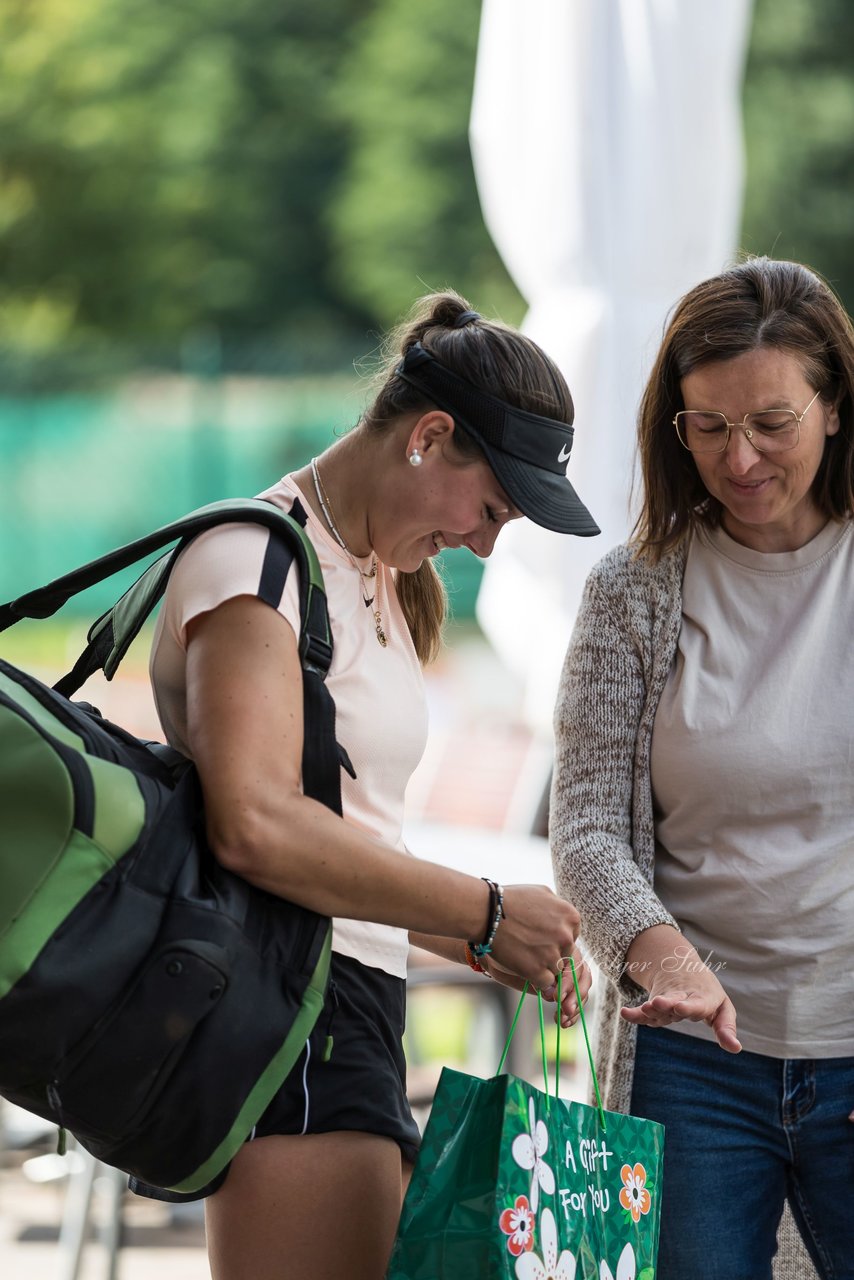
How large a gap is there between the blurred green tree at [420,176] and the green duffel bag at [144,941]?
2141 cm

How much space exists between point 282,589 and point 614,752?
675 millimetres

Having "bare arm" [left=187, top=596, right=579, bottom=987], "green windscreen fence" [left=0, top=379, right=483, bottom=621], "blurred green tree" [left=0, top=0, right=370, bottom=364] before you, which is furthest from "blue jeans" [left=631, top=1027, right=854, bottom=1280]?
"blurred green tree" [left=0, top=0, right=370, bottom=364]

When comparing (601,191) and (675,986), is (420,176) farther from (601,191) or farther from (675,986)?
(675,986)

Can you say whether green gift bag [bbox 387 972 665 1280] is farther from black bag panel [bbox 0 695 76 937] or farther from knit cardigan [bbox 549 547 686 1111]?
black bag panel [bbox 0 695 76 937]

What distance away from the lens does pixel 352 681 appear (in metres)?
1.82

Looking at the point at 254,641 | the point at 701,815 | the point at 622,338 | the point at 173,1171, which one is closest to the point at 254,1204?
the point at 173,1171

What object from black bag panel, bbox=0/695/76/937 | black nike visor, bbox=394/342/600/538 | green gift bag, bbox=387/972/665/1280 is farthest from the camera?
black nike visor, bbox=394/342/600/538

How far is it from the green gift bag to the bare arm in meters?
0.25

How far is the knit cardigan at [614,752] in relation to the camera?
6.98ft

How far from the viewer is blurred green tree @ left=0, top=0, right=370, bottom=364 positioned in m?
22.5

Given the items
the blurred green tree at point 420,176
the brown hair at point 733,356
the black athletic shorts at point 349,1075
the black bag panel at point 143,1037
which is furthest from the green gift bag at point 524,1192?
the blurred green tree at point 420,176

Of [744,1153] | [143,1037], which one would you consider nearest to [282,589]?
[143,1037]

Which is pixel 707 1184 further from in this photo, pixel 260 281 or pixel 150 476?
pixel 260 281

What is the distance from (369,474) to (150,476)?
40.3ft
